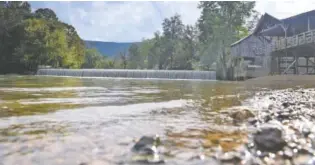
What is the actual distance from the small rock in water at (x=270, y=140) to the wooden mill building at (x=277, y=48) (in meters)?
17.3

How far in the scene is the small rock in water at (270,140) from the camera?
7.80 ft

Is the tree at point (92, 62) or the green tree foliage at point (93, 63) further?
the tree at point (92, 62)

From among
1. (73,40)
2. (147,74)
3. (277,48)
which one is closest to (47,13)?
(73,40)

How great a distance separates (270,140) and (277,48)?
20.9 metres

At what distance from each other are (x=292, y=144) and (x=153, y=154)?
1145 millimetres

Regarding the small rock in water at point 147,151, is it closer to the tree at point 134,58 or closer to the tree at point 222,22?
the tree at point 222,22

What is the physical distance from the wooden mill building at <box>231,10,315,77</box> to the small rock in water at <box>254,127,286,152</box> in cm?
1728

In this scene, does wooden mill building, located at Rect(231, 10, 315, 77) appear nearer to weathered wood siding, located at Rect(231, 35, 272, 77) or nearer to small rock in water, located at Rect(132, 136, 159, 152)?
weathered wood siding, located at Rect(231, 35, 272, 77)

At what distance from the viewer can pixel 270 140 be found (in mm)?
2422

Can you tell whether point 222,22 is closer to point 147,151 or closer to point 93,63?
point 93,63

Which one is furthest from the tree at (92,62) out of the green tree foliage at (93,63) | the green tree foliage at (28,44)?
the green tree foliage at (28,44)

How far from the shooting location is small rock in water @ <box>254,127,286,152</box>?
2.38 metres

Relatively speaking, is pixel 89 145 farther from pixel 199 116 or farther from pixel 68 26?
pixel 68 26

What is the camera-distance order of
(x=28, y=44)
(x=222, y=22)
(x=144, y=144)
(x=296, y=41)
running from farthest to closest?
(x=28, y=44), (x=222, y=22), (x=296, y=41), (x=144, y=144)
